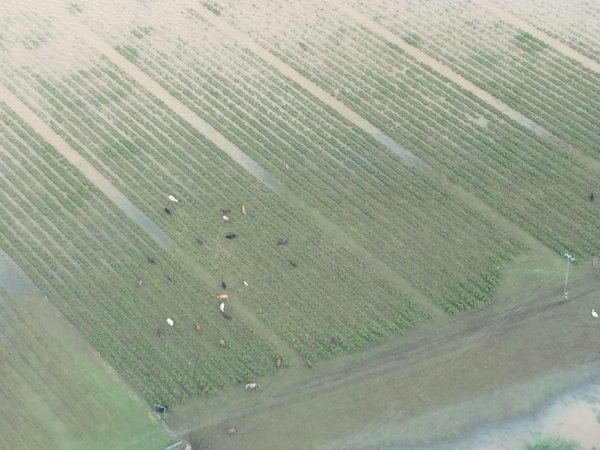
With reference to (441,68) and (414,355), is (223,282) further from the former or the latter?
(441,68)

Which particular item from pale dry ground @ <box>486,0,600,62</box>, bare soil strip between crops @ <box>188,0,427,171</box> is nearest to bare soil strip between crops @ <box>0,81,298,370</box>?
bare soil strip between crops @ <box>188,0,427,171</box>

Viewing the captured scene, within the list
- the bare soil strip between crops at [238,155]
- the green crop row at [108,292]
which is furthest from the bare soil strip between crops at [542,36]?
the green crop row at [108,292]

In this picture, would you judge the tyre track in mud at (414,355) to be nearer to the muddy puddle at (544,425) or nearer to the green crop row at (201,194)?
the green crop row at (201,194)

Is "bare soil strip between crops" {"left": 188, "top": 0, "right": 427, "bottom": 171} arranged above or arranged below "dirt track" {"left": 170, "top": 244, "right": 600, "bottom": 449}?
above

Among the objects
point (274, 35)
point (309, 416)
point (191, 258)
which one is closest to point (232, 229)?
point (191, 258)

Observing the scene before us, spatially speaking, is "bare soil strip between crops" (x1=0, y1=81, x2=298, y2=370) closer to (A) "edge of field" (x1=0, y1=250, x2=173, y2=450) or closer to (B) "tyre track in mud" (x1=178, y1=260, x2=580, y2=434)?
(B) "tyre track in mud" (x1=178, y1=260, x2=580, y2=434)

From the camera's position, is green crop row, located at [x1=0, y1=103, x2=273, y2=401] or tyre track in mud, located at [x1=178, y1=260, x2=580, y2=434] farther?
green crop row, located at [x1=0, y1=103, x2=273, y2=401]
